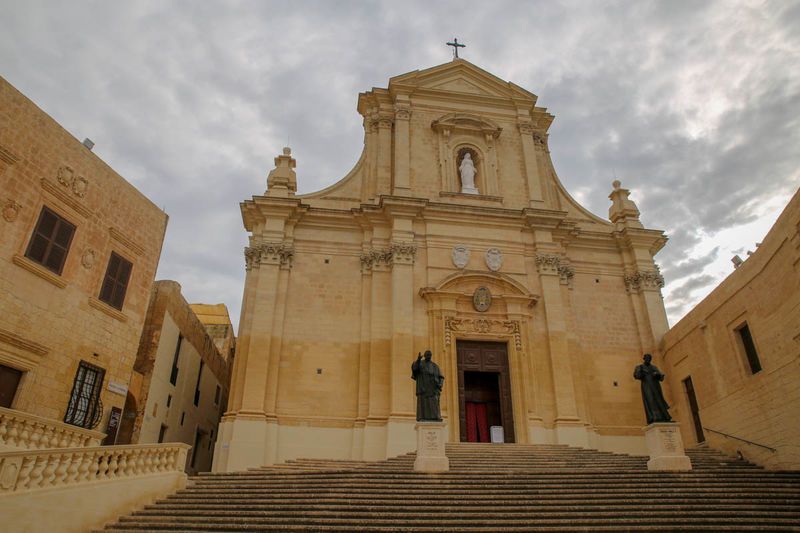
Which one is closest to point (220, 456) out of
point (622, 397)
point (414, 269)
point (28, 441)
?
point (28, 441)

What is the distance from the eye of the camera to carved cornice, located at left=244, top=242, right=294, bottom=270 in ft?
59.6

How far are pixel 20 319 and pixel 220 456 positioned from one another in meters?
6.29

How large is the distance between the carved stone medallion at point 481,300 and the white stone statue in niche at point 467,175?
4475mm

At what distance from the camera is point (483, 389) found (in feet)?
60.2

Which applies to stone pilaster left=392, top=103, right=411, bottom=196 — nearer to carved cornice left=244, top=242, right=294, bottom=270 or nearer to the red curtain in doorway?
carved cornice left=244, top=242, right=294, bottom=270

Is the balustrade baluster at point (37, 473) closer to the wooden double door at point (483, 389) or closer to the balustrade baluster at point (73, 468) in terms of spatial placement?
the balustrade baluster at point (73, 468)

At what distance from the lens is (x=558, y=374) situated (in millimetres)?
17656

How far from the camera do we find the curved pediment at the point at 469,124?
856 inches

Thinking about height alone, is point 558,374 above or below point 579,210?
below

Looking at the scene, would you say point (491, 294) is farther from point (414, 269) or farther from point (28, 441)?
point (28, 441)

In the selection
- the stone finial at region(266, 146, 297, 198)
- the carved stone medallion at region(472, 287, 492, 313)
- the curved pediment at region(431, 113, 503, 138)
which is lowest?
the carved stone medallion at region(472, 287, 492, 313)

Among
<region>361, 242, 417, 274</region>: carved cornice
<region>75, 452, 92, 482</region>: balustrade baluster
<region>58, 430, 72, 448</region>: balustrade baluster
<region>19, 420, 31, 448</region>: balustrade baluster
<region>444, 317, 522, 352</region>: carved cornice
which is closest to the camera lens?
<region>75, 452, 92, 482</region>: balustrade baluster

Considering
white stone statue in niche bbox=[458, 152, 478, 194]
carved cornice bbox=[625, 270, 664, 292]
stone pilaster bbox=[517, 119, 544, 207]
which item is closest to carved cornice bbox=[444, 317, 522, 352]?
stone pilaster bbox=[517, 119, 544, 207]

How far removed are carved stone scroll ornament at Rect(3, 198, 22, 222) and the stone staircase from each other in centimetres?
680
